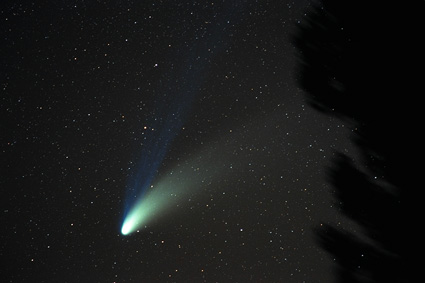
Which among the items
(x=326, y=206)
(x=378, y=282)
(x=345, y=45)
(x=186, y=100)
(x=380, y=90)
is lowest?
(x=378, y=282)

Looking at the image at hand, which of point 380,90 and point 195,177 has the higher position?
point 195,177

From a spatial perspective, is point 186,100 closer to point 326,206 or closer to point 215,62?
point 215,62

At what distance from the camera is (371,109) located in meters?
1.35

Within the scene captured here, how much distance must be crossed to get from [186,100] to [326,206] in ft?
1.55

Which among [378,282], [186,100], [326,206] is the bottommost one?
[378,282]

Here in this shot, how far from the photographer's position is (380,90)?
1346 millimetres

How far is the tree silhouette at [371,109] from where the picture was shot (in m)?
1.31

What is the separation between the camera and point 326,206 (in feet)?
4.40

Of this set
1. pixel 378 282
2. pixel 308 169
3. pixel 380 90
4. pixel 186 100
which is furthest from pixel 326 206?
pixel 186 100

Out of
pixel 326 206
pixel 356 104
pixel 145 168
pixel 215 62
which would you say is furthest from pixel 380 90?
pixel 145 168

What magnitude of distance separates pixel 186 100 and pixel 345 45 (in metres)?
0.46

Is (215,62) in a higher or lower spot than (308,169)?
higher

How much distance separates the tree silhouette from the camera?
1.31 metres

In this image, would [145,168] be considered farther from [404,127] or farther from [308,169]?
[404,127]
